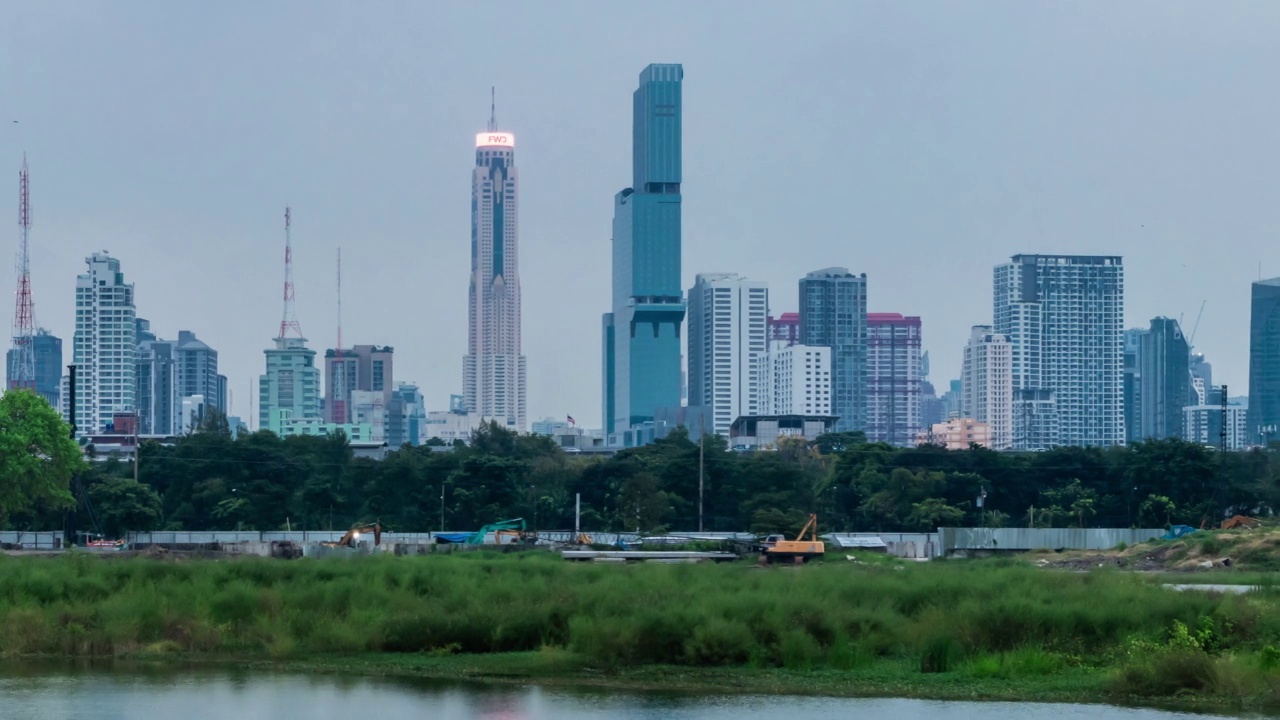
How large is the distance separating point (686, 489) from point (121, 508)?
30.2 m

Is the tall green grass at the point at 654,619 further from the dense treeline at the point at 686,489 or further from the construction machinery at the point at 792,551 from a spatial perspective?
the dense treeline at the point at 686,489

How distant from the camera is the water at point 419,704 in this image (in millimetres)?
25688

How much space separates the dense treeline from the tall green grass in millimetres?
52104

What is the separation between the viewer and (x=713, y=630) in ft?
98.2

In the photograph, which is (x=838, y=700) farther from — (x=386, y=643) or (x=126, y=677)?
(x=126, y=677)

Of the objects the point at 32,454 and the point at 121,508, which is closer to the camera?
the point at 32,454

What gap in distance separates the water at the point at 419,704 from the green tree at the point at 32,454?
42218 mm

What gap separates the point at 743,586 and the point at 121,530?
56.0 m

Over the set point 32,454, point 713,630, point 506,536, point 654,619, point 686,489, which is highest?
point 32,454

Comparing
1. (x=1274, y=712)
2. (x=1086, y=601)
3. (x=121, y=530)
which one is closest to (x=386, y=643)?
(x=1086, y=601)

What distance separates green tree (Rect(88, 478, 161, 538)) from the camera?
278 feet

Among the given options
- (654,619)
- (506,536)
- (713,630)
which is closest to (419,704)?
(654,619)

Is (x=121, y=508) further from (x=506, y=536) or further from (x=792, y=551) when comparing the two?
(x=792, y=551)

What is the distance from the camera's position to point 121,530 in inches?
3376
